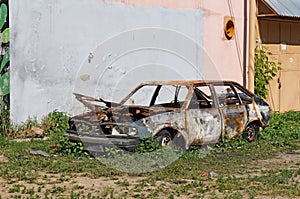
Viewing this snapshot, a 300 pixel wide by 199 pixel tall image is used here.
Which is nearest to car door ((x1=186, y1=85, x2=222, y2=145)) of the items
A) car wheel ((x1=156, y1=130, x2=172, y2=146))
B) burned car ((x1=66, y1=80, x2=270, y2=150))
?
burned car ((x1=66, y1=80, x2=270, y2=150))

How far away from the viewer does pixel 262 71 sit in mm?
17469

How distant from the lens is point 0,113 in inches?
484

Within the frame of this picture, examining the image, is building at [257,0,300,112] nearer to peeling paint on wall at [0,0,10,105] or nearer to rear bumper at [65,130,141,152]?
peeling paint on wall at [0,0,10,105]

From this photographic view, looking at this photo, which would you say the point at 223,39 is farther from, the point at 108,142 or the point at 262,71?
the point at 108,142

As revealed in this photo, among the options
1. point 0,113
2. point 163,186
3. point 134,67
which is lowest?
point 163,186

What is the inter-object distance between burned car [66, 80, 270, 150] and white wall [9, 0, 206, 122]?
2.19m

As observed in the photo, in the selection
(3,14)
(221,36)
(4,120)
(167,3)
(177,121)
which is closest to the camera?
(177,121)

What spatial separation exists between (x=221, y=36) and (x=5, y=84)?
22.7 ft

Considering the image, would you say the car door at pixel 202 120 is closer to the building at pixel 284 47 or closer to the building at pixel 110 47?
the building at pixel 110 47

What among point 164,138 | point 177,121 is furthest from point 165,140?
point 177,121

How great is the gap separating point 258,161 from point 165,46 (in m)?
5.79

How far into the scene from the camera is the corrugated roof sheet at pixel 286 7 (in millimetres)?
16797

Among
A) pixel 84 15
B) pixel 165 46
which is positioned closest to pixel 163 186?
pixel 84 15

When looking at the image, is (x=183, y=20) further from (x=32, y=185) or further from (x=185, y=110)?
(x=32, y=185)
